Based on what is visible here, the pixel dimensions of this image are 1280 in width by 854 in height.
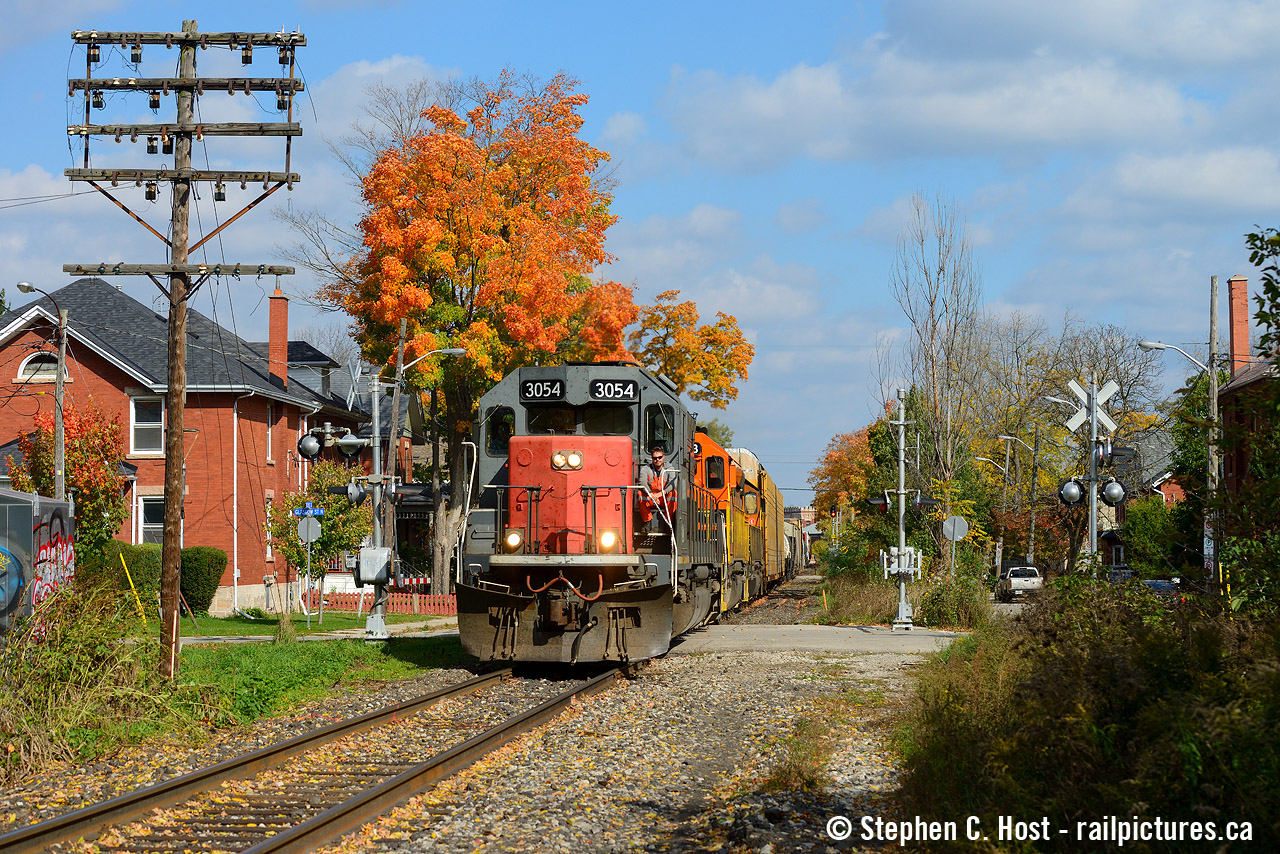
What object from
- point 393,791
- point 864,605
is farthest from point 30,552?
point 864,605

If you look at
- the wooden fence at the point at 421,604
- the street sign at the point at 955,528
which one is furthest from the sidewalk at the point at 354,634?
the street sign at the point at 955,528

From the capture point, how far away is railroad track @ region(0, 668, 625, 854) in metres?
7.17

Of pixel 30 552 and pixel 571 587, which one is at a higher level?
pixel 30 552

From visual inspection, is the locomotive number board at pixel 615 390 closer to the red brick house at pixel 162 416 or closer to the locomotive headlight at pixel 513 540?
the locomotive headlight at pixel 513 540

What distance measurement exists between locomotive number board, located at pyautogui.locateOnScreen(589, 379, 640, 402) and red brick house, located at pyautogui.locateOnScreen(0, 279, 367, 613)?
70.8 feet

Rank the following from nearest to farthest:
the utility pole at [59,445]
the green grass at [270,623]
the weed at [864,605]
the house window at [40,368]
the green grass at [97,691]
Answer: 1. the green grass at [97,691]
2. the utility pole at [59,445]
3. the green grass at [270,623]
4. the weed at [864,605]
5. the house window at [40,368]

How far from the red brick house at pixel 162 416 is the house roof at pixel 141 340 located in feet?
0.21

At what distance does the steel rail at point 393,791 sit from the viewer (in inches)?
273

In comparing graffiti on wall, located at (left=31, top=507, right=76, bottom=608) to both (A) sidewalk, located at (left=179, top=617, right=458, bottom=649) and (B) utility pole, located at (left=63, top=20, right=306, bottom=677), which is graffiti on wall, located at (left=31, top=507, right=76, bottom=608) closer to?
(B) utility pole, located at (left=63, top=20, right=306, bottom=677)

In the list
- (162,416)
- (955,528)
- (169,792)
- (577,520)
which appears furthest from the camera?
(162,416)

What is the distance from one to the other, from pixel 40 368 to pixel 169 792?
3065 cm

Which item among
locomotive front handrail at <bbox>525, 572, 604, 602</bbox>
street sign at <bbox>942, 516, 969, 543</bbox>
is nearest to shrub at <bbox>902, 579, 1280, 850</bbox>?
locomotive front handrail at <bbox>525, 572, 604, 602</bbox>

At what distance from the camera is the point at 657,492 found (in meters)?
15.2

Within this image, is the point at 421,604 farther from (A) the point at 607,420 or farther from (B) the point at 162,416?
(A) the point at 607,420
